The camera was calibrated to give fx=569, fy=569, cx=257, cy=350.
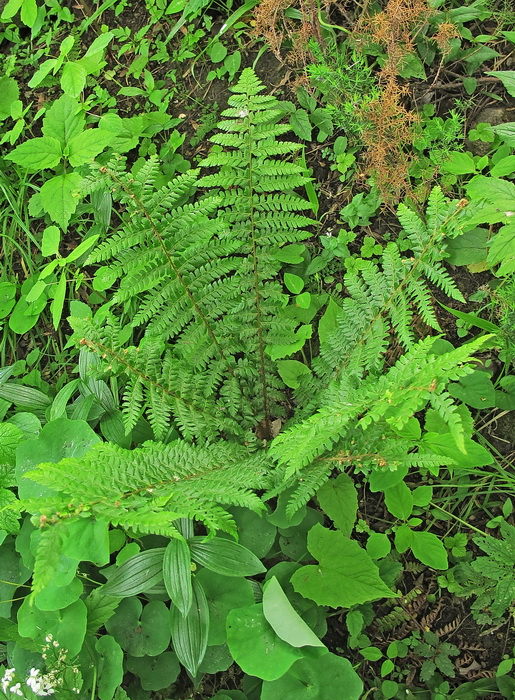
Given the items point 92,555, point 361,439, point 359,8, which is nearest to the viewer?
point 92,555

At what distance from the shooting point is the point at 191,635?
221cm

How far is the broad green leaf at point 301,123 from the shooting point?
2922 millimetres

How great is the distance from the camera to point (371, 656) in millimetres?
2416

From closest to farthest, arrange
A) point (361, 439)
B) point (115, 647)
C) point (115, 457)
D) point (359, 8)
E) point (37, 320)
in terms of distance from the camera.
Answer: point (115, 457) < point (361, 439) < point (115, 647) < point (359, 8) < point (37, 320)

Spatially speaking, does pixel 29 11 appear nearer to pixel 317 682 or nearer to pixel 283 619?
pixel 283 619

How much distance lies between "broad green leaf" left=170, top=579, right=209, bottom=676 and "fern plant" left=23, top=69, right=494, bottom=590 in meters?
0.44

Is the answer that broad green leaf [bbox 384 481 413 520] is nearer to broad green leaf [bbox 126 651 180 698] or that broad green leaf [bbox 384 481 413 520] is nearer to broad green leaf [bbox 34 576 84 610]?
broad green leaf [bbox 126 651 180 698]

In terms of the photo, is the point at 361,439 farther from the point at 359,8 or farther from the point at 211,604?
the point at 359,8

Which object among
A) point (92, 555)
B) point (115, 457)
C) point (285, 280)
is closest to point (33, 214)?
point (285, 280)

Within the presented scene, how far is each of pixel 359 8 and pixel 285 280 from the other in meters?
1.53

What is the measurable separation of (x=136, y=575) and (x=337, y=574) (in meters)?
0.80

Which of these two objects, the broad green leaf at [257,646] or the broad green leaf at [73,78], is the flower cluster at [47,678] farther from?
the broad green leaf at [73,78]

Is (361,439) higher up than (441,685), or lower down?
higher up

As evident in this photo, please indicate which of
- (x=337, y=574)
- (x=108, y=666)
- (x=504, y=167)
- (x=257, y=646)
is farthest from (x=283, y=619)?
(x=504, y=167)
